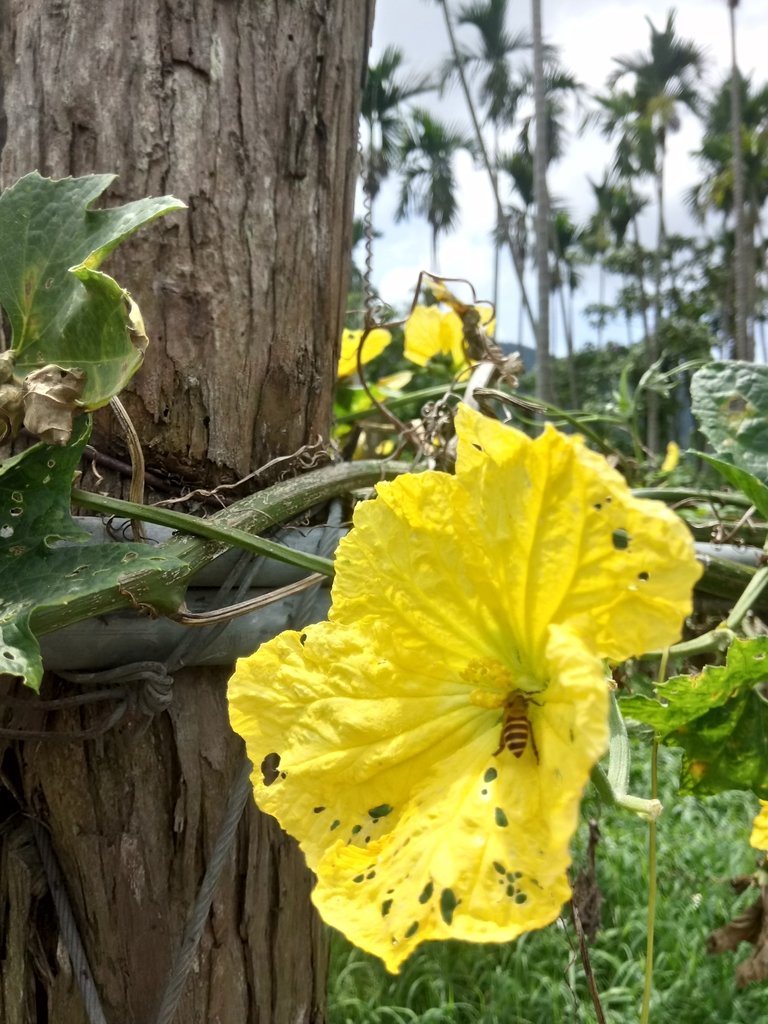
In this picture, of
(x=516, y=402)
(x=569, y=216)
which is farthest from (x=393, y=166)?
(x=516, y=402)

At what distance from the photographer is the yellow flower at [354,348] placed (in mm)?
1139

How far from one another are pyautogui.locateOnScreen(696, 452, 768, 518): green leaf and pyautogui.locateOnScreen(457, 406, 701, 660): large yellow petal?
243 mm

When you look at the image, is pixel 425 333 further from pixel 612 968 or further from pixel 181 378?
pixel 612 968

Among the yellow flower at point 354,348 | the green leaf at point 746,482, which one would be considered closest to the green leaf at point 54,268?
the green leaf at point 746,482

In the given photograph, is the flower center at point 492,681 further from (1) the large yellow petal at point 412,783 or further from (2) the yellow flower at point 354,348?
(2) the yellow flower at point 354,348

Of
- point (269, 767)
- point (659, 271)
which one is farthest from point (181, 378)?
point (659, 271)

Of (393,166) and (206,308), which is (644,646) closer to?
(206,308)

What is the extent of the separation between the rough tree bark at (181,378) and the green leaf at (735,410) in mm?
345

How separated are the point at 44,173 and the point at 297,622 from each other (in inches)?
16.4

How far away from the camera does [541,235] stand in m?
12.4

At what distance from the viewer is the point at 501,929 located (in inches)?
13.3

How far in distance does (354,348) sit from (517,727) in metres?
0.84

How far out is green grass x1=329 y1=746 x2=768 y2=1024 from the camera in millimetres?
2674

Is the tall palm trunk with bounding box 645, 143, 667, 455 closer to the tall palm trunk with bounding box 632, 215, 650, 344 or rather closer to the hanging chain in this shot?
the tall palm trunk with bounding box 632, 215, 650, 344
